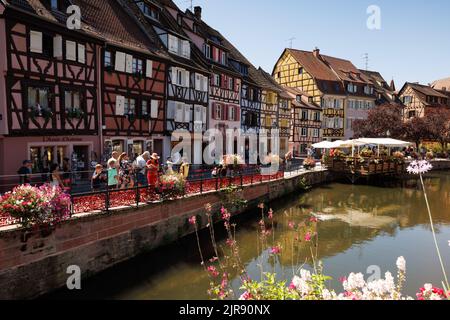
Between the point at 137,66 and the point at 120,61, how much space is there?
1.47 meters

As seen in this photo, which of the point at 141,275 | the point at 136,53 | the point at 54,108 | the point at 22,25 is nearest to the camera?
the point at 141,275

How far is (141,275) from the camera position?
10.4 m

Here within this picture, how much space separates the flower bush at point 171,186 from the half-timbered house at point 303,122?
33.7 meters

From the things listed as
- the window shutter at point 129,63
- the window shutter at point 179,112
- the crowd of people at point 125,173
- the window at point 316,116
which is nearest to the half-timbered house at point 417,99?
the window at point 316,116

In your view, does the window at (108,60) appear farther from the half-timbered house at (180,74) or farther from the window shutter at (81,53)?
the half-timbered house at (180,74)

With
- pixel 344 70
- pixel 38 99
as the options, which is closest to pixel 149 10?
pixel 38 99

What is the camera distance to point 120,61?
63.9ft

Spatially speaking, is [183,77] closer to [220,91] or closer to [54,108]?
[220,91]

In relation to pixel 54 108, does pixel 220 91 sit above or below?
above

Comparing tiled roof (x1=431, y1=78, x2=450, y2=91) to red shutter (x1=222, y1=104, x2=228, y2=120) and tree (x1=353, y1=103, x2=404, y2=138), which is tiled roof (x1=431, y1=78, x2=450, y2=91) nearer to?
tree (x1=353, y1=103, x2=404, y2=138)

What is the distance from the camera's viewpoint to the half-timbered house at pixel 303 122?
4531 centimetres
